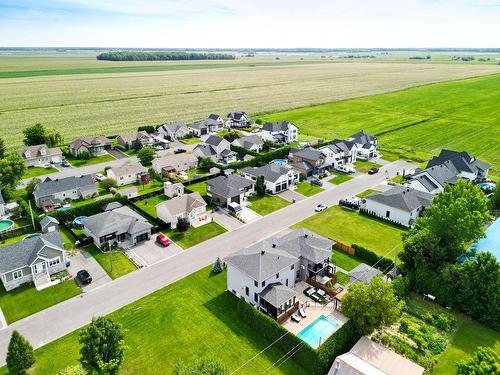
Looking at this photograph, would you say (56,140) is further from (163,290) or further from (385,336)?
(385,336)

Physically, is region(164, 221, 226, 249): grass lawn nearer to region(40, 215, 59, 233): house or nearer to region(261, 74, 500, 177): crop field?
region(40, 215, 59, 233): house

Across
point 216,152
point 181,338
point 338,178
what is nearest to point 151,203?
point 216,152

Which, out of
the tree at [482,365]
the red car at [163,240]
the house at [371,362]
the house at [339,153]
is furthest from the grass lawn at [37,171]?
the tree at [482,365]

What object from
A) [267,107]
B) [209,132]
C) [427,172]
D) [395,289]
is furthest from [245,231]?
[267,107]

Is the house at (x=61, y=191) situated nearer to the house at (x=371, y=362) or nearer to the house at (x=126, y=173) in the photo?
the house at (x=126, y=173)

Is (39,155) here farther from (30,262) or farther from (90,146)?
(30,262)
